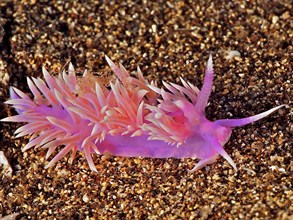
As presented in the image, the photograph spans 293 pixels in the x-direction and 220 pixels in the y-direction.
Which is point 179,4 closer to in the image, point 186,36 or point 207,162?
point 186,36

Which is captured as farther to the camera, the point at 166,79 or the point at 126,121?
the point at 166,79

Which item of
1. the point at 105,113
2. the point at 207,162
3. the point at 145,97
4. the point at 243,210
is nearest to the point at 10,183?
the point at 105,113

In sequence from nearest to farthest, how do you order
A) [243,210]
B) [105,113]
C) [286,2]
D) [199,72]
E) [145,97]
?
[243,210], [105,113], [145,97], [199,72], [286,2]

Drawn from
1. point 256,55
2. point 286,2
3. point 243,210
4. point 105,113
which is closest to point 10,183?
point 105,113

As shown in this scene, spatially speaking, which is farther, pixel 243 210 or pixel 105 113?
pixel 105 113

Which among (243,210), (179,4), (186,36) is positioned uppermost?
(179,4)

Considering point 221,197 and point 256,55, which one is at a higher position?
point 256,55

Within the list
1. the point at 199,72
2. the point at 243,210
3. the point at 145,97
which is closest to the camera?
the point at 243,210
